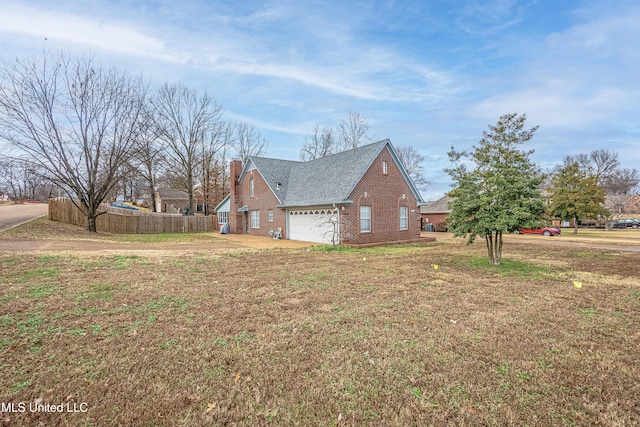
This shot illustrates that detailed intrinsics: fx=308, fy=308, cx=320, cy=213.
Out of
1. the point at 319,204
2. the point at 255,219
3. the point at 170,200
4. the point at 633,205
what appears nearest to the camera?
the point at 319,204

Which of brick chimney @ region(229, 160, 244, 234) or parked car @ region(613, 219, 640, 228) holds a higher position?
brick chimney @ region(229, 160, 244, 234)

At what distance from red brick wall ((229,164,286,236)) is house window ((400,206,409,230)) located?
797 centimetres

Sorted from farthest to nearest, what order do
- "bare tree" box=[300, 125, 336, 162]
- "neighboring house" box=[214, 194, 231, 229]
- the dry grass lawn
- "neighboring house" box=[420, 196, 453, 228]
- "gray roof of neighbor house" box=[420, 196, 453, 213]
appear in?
"bare tree" box=[300, 125, 336, 162] < "gray roof of neighbor house" box=[420, 196, 453, 213] < "neighboring house" box=[420, 196, 453, 228] < "neighboring house" box=[214, 194, 231, 229] < the dry grass lawn

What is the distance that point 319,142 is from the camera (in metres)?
40.5

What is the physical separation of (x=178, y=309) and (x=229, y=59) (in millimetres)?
13857

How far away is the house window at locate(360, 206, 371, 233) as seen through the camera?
17.8 meters

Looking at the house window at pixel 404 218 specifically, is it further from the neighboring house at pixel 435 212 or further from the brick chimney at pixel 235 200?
the neighboring house at pixel 435 212

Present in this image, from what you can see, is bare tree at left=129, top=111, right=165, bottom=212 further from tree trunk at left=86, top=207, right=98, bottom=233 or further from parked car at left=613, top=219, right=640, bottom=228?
parked car at left=613, top=219, right=640, bottom=228

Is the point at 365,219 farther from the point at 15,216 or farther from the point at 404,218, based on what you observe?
the point at 15,216

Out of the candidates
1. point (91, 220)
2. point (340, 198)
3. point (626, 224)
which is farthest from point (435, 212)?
point (91, 220)

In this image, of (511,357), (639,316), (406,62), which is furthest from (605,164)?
(511,357)

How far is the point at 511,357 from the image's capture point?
3727mm

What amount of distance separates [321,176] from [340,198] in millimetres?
4465

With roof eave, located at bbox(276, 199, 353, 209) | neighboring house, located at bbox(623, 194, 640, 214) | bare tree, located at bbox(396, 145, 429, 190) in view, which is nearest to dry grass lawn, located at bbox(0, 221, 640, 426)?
roof eave, located at bbox(276, 199, 353, 209)
